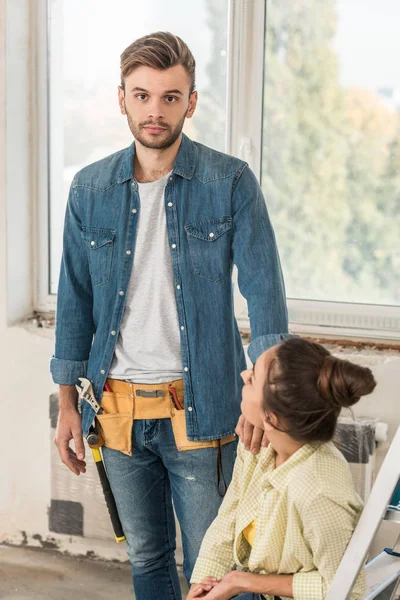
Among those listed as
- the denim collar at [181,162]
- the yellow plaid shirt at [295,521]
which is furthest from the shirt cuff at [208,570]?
the denim collar at [181,162]

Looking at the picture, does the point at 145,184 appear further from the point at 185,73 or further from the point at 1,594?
the point at 1,594

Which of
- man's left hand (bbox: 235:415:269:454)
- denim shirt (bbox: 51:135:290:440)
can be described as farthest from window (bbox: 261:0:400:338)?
man's left hand (bbox: 235:415:269:454)

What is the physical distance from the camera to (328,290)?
102 inches

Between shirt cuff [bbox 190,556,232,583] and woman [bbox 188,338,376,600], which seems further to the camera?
shirt cuff [bbox 190,556,232,583]

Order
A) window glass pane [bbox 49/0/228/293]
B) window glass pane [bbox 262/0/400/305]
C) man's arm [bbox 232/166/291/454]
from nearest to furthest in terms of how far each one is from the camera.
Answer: man's arm [bbox 232/166/291/454]
window glass pane [bbox 262/0/400/305]
window glass pane [bbox 49/0/228/293]

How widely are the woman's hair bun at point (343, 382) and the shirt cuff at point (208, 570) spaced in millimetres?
445

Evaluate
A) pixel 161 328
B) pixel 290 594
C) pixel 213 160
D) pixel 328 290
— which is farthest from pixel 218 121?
pixel 290 594

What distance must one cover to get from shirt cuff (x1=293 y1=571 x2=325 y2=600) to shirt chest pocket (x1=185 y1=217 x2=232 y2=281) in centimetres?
65

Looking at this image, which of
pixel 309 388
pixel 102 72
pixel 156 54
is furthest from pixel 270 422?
pixel 102 72

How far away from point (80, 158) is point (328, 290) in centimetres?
98

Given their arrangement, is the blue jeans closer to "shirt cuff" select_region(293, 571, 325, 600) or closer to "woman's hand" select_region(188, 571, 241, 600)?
"woman's hand" select_region(188, 571, 241, 600)

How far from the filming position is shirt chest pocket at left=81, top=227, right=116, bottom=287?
1.78 m

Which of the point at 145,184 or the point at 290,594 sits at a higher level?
the point at 145,184

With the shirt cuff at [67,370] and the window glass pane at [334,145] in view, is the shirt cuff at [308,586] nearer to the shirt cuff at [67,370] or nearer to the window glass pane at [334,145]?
the shirt cuff at [67,370]
